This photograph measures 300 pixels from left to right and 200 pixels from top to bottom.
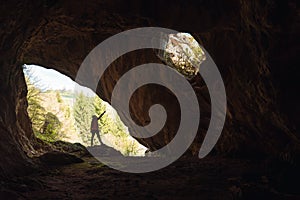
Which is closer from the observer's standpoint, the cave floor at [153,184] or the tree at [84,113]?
the cave floor at [153,184]

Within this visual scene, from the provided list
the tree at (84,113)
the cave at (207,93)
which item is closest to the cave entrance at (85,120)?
the tree at (84,113)

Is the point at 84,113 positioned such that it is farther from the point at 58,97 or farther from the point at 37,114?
the point at 37,114

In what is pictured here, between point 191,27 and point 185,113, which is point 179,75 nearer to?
point 185,113

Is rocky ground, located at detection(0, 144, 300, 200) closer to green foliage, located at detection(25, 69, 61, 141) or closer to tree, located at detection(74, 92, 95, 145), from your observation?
green foliage, located at detection(25, 69, 61, 141)

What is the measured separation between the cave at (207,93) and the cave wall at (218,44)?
0.06ft

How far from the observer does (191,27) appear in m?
6.29

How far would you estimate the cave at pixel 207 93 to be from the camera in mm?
3838

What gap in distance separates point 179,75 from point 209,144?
7.25 feet

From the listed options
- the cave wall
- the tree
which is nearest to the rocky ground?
the cave wall

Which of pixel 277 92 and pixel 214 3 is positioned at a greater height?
pixel 214 3

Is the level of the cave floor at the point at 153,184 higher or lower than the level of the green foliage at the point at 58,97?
lower

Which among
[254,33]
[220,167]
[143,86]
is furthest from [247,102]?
[143,86]

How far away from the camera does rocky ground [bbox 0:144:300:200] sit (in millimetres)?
3592

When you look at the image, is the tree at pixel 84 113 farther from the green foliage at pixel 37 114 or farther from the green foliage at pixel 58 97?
the green foliage at pixel 37 114
